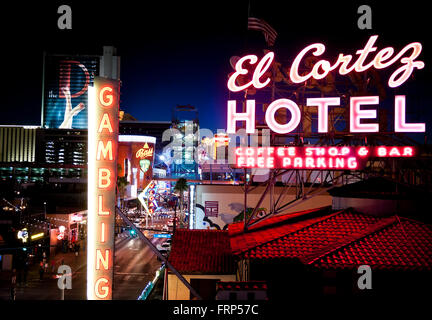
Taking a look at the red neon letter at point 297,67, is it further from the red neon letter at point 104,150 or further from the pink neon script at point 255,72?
the red neon letter at point 104,150

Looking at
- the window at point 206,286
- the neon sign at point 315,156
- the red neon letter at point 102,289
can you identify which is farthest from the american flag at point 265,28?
the red neon letter at point 102,289

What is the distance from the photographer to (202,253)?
14.6m

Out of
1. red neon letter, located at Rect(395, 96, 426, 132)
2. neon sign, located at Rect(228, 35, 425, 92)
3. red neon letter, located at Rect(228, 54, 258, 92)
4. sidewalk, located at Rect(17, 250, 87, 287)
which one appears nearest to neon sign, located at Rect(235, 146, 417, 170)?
red neon letter, located at Rect(395, 96, 426, 132)

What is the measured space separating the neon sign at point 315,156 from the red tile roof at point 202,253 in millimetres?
4273

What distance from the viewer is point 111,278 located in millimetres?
9539

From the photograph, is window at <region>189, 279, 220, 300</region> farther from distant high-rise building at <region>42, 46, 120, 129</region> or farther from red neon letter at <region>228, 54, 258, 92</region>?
distant high-rise building at <region>42, 46, 120, 129</region>

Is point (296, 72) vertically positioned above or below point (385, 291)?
above

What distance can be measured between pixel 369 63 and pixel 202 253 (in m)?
11.7

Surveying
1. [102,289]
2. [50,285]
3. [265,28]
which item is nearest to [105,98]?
[102,289]

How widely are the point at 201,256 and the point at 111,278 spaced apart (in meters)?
5.44

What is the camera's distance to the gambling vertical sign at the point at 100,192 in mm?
9484

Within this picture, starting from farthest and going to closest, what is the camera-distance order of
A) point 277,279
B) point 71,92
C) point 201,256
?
point 71,92, point 201,256, point 277,279

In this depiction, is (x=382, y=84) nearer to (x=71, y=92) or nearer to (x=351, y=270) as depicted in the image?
(x=351, y=270)
